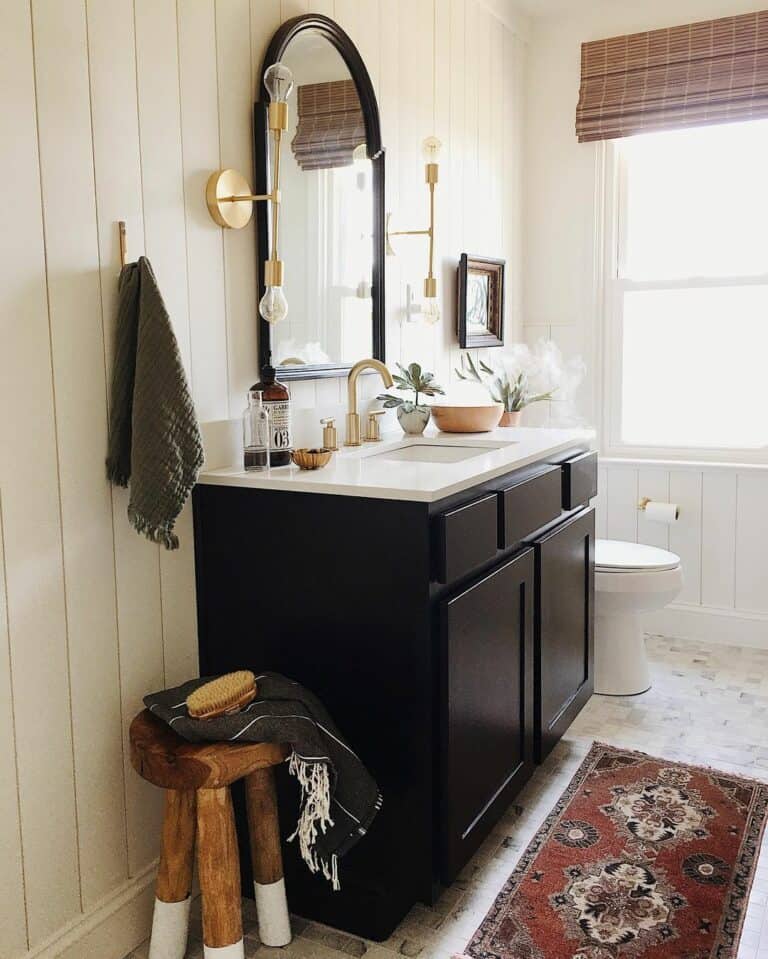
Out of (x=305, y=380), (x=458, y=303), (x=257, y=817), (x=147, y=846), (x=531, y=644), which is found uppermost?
(x=458, y=303)

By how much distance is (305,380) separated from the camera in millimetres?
2279

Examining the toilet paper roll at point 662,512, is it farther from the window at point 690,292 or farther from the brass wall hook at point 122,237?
the brass wall hook at point 122,237

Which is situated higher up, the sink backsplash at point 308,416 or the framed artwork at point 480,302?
the framed artwork at point 480,302

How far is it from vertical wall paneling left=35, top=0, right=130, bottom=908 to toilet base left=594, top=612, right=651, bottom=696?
172 cm

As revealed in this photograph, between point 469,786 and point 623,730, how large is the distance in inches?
39.3

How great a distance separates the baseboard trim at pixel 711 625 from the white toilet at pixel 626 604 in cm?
48

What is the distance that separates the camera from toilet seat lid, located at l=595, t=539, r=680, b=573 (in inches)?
113

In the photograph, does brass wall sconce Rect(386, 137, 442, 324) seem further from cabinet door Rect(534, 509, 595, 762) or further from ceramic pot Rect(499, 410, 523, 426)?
cabinet door Rect(534, 509, 595, 762)

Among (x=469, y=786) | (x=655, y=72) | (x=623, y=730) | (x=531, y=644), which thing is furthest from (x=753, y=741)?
(x=655, y=72)

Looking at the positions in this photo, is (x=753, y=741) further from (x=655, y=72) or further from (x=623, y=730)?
(x=655, y=72)

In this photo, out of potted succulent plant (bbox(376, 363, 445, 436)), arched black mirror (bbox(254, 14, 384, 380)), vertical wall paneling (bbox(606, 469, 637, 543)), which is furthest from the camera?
vertical wall paneling (bbox(606, 469, 637, 543))

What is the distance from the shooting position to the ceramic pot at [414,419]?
8.50 feet

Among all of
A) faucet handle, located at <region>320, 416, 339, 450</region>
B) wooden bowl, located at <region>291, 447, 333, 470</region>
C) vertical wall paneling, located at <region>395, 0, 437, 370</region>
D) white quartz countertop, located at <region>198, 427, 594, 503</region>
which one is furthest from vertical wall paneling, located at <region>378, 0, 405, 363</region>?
wooden bowl, located at <region>291, 447, 333, 470</region>

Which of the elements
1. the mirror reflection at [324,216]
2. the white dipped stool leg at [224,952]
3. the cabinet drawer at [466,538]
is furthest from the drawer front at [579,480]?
the white dipped stool leg at [224,952]
